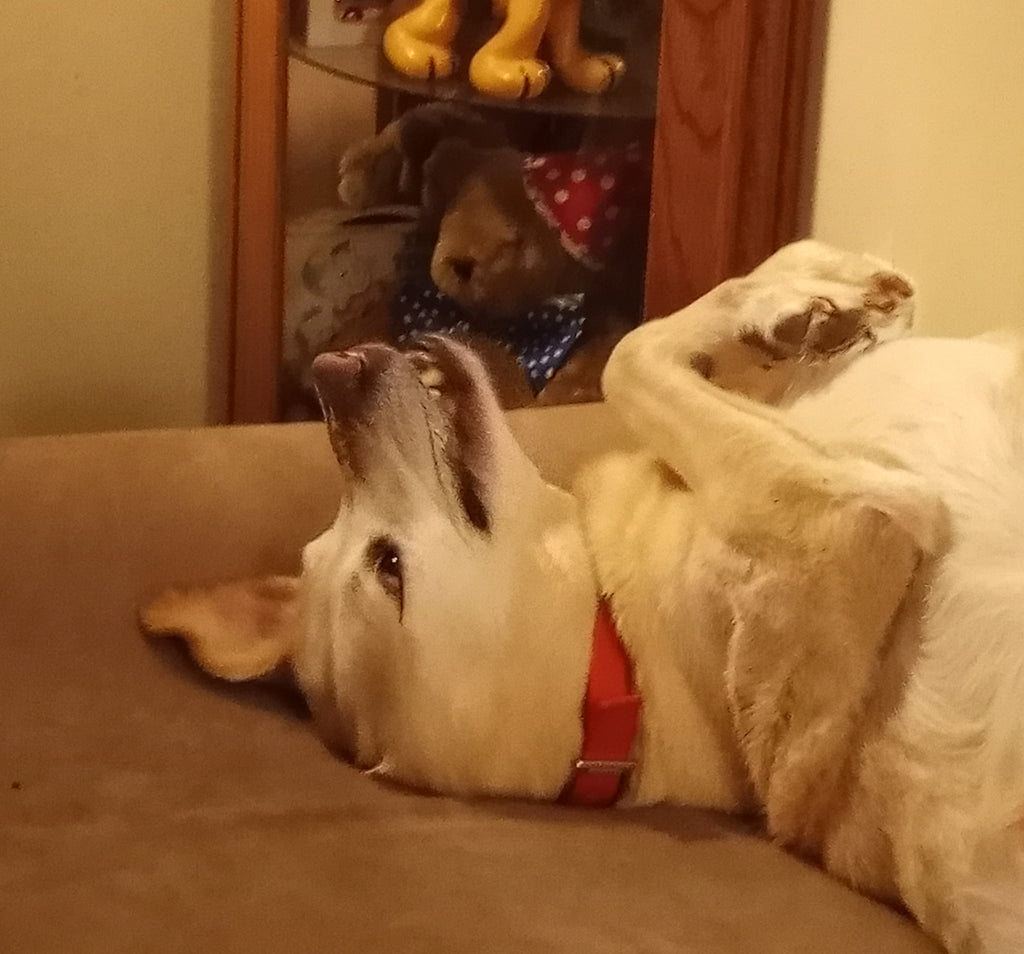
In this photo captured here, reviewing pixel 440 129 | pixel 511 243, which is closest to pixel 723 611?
pixel 511 243

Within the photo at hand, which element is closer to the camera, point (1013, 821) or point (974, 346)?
point (1013, 821)

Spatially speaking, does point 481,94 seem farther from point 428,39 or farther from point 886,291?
point 886,291

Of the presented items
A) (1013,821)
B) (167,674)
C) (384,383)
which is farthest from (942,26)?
(167,674)

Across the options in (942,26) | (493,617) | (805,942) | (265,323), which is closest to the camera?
(805,942)

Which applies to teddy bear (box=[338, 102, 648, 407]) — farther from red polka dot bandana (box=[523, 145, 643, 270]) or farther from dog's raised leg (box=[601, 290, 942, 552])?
dog's raised leg (box=[601, 290, 942, 552])

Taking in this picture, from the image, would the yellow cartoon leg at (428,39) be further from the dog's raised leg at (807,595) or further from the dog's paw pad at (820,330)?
the dog's raised leg at (807,595)

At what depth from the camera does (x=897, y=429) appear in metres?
1.18

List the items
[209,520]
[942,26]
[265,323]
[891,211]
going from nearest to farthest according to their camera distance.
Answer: [209,520], [942,26], [891,211], [265,323]

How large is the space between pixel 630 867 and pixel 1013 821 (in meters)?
0.29

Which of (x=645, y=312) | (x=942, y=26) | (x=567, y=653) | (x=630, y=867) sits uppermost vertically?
(x=942, y=26)

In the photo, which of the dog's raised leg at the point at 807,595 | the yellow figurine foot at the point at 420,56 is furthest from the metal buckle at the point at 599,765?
the yellow figurine foot at the point at 420,56

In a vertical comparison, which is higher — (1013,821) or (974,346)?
(974,346)

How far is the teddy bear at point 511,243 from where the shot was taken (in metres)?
1.83

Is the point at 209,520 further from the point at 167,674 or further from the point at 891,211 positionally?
the point at 891,211
